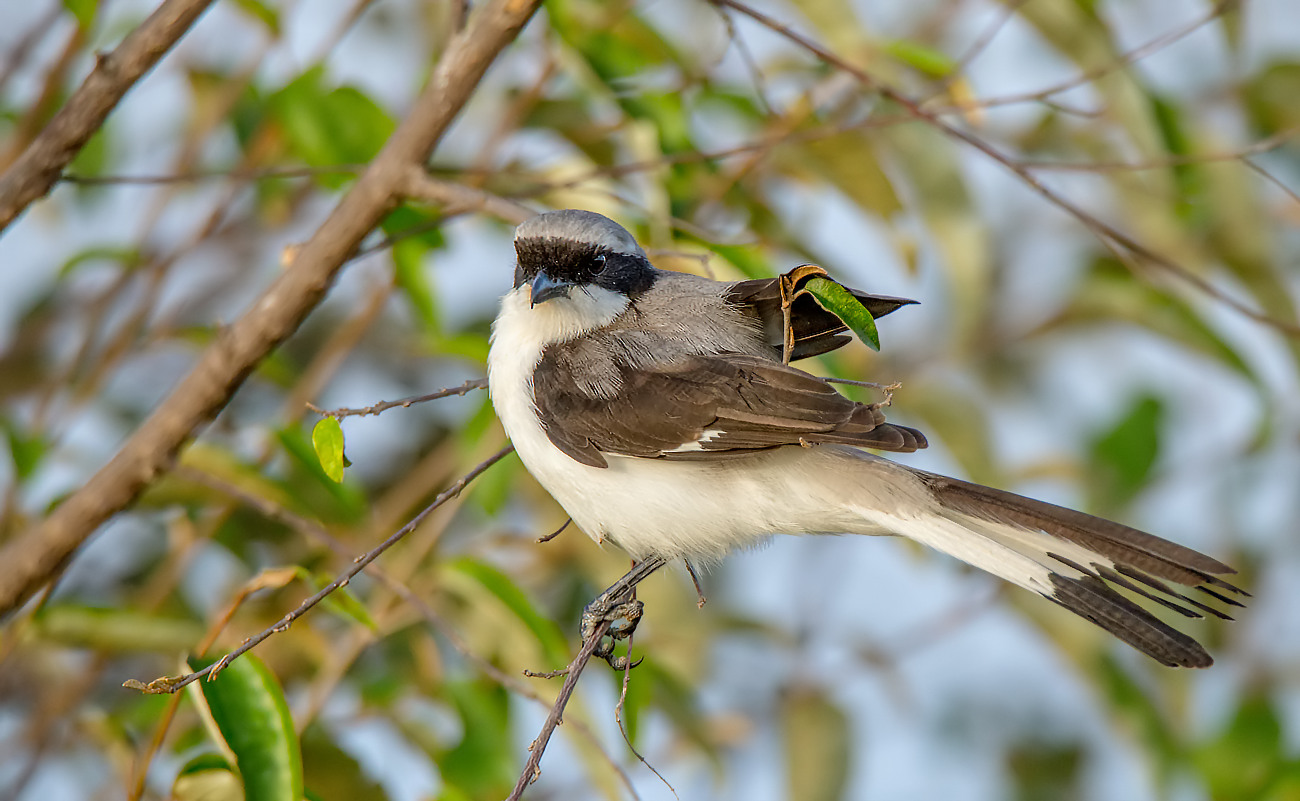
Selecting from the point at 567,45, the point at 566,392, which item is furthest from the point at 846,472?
the point at 567,45

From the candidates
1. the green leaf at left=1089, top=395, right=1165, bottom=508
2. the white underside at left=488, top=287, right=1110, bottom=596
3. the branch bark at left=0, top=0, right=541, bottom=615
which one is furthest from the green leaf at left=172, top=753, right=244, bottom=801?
the green leaf at left=1089, top=395, right=1165, bottom=508

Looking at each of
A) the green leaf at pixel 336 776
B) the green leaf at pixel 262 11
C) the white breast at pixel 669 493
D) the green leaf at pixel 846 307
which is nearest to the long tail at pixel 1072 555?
the white breast at pixel 669 493

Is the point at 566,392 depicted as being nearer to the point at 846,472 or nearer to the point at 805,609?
the point at 846,472

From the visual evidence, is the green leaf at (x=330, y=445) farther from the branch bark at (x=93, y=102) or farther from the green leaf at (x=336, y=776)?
the green leaf at (x=336, y=776)

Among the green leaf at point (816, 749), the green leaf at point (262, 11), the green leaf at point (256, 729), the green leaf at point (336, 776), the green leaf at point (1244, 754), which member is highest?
the green leaf at point (262, 11)

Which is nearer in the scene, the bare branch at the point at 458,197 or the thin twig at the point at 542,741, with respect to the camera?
the thin twig at the point at 542,741

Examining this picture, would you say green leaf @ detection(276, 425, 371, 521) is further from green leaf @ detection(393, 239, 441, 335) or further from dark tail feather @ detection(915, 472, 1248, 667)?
dark tail feather @ detection(915, 472, 1248, 667)

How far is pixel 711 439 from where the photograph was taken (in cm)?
200

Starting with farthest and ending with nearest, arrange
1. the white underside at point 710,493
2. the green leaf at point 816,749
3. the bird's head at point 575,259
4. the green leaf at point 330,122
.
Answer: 1. the green leaf at point 816,749
2. the green leaf at point 330,122
3. the bird's head at point 575,259
4. the white underside at point 710,493

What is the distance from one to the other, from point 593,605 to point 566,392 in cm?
44

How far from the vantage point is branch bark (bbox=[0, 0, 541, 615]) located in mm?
1939

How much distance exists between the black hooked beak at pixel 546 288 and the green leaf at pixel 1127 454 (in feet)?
6.13

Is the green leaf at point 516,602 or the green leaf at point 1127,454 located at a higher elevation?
the green leaf at point 516,602

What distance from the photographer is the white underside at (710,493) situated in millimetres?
2047
